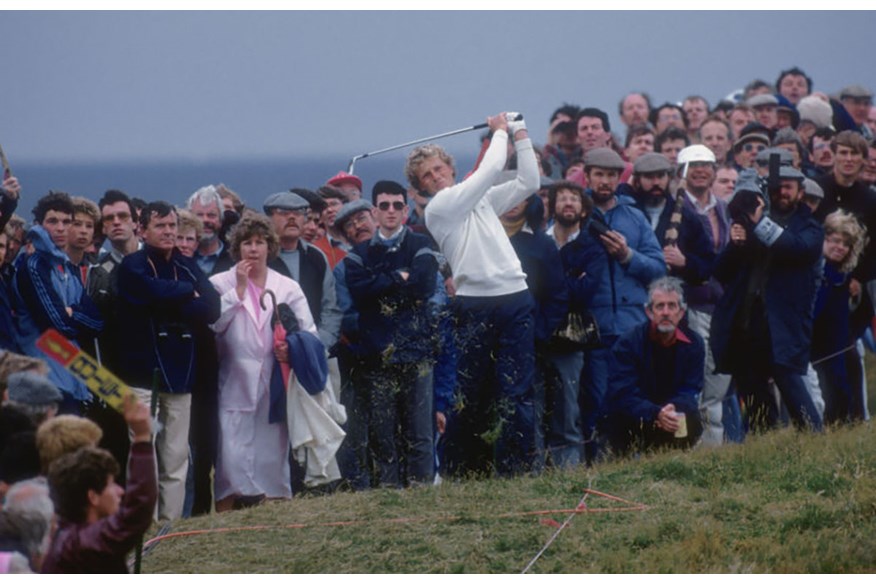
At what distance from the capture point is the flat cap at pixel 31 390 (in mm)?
8180

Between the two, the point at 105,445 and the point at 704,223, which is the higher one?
the point at 704,223

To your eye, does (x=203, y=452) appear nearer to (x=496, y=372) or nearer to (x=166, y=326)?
Result: (x=166, y=326)

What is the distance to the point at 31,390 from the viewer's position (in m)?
8.23

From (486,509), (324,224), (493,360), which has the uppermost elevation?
(324,224)

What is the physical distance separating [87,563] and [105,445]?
2.50 m

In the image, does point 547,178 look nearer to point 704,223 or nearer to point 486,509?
point 704,223

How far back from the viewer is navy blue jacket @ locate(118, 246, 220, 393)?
9492 millimetres

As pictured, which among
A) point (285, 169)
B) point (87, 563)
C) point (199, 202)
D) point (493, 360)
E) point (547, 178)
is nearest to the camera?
point (87, 563)

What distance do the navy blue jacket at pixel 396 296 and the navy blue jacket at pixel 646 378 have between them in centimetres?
124

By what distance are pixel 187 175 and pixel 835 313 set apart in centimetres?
479

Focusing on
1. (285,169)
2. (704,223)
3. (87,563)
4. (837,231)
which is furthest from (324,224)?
(87,563)

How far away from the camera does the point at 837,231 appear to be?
38.1 feet

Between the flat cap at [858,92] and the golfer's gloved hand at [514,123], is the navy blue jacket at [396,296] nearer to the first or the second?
the golfer's gloved hand at [514,123]

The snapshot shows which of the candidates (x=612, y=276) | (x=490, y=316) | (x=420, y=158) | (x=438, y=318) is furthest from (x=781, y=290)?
(x=420, y=158)
